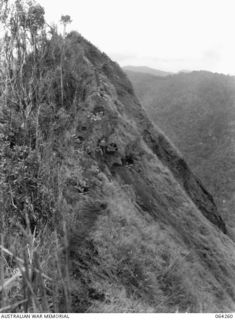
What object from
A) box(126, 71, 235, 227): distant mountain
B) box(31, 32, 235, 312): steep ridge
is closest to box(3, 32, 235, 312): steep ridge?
box(31, 32, 235, 312): steep ridge

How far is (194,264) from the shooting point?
8281mm

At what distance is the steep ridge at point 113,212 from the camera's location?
5.00 metres

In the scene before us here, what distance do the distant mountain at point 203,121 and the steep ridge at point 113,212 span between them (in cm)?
3099

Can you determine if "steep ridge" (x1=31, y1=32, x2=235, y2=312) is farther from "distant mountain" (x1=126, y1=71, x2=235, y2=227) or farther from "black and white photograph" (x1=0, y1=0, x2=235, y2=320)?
"distant mountain" (x1=126, y1=71, x2=235, y2=227)

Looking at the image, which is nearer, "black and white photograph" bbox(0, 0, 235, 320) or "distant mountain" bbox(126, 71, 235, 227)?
"black and white photograph" bbox(0, 0, 235, 320)

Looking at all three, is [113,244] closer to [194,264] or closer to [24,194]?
[24,194]

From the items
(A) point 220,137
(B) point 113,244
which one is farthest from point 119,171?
(A) point 220,137

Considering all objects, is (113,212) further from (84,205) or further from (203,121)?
(203,121)

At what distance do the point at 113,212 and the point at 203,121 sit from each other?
58.4m

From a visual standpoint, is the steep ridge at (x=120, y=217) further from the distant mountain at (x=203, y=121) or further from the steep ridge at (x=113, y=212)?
the distant mountain at (x=203, y=121)

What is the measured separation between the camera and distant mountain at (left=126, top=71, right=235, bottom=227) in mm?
49231

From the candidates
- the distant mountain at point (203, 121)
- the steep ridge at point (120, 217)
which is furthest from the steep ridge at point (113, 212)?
the distant mountain at point (203, 121)

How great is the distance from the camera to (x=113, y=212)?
263 inches

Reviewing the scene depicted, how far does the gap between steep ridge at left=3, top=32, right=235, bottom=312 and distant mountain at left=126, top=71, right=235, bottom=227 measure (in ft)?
102
